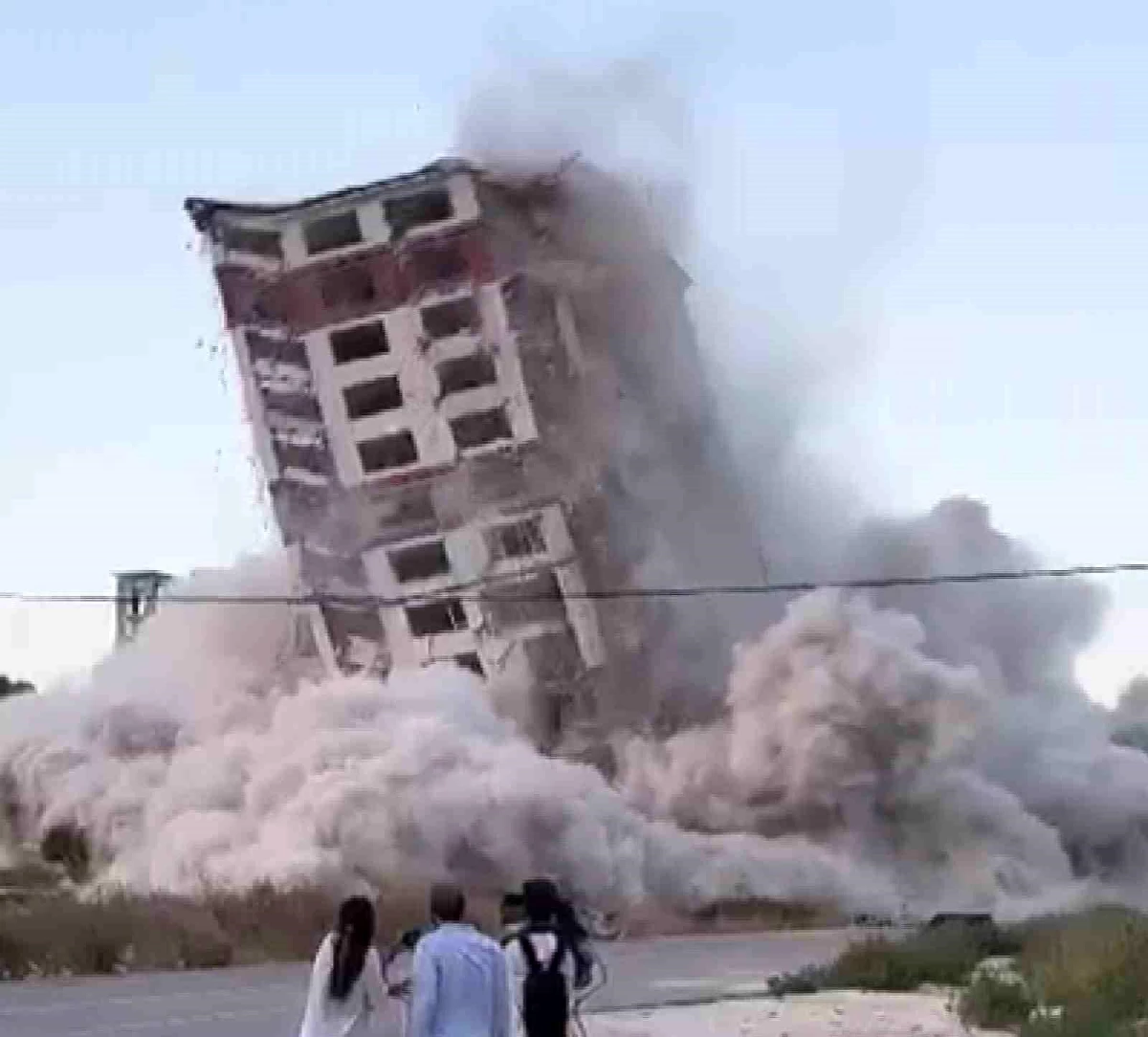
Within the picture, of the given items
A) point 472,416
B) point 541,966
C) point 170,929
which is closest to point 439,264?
point 472,416

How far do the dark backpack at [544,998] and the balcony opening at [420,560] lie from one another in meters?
26.4

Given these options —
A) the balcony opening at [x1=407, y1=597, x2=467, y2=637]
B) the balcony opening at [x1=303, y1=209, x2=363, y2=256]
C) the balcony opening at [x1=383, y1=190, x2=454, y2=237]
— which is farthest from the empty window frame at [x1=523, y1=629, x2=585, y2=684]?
the balcony opening at [x1=303, y1=209, x2=363, y2=256]

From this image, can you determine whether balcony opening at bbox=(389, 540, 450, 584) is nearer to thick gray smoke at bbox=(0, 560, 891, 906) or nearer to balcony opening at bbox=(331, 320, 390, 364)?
thick gray smoke at bbox=(0, 560, 891, 906)

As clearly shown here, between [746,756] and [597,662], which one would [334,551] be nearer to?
[597,662]

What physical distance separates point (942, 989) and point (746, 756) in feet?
49.8

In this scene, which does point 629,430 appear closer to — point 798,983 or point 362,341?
point 362,341

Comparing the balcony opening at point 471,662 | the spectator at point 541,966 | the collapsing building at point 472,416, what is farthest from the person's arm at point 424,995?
the balcony opening at point 471,662

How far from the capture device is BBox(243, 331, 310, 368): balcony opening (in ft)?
118

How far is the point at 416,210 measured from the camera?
35875mm

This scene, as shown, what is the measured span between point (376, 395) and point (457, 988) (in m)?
27.8

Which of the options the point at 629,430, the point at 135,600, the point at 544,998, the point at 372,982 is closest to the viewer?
the point at 372,982

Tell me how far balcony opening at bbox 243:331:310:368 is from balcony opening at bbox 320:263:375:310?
0.78 metres

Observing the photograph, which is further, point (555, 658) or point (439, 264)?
point (555, 658)

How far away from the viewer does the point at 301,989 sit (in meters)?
24.2
